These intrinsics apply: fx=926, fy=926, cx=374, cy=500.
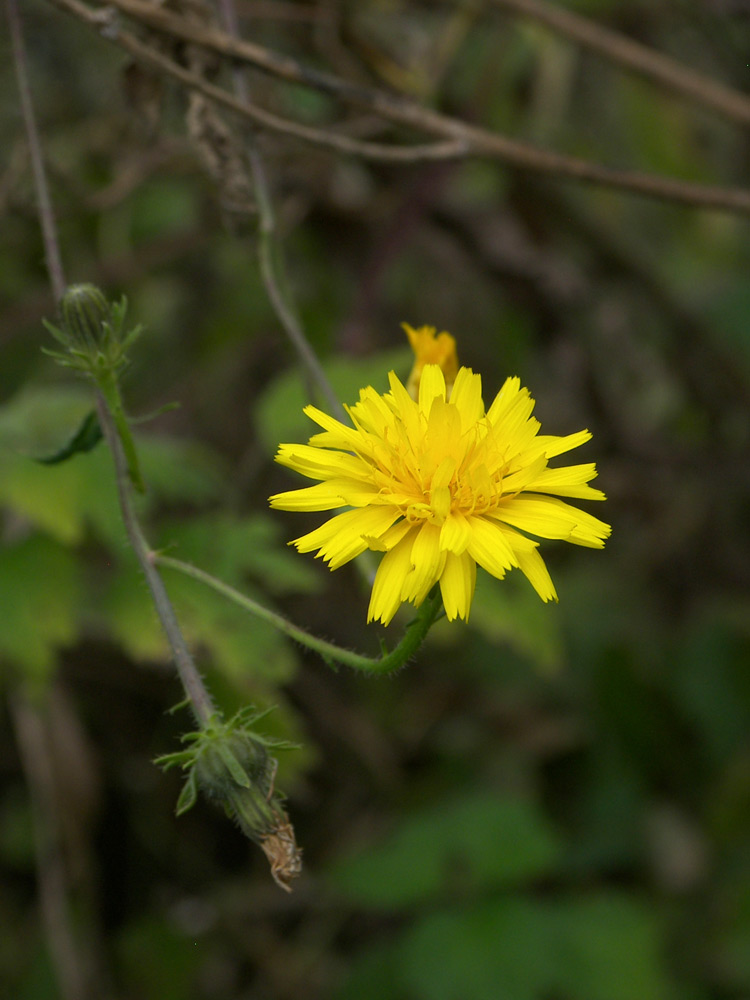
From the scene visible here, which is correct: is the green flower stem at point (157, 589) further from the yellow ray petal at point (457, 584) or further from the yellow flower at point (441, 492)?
the yellow ray petal at point (457, 584)

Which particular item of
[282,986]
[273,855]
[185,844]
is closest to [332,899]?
[282,986]

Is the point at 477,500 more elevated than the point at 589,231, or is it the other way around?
the point at 589,231

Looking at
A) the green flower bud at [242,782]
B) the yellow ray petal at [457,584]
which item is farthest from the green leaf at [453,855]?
the yellow ray petal at [457,584]

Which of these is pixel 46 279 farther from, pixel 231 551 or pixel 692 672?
pixel 692 672

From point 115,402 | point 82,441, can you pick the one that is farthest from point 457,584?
point 82,441

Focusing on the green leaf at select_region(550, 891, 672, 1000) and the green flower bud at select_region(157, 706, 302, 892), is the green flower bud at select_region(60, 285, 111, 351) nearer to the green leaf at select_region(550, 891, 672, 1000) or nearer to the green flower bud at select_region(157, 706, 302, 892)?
the green flower bud at select_region(157, 706, 302, 892)
